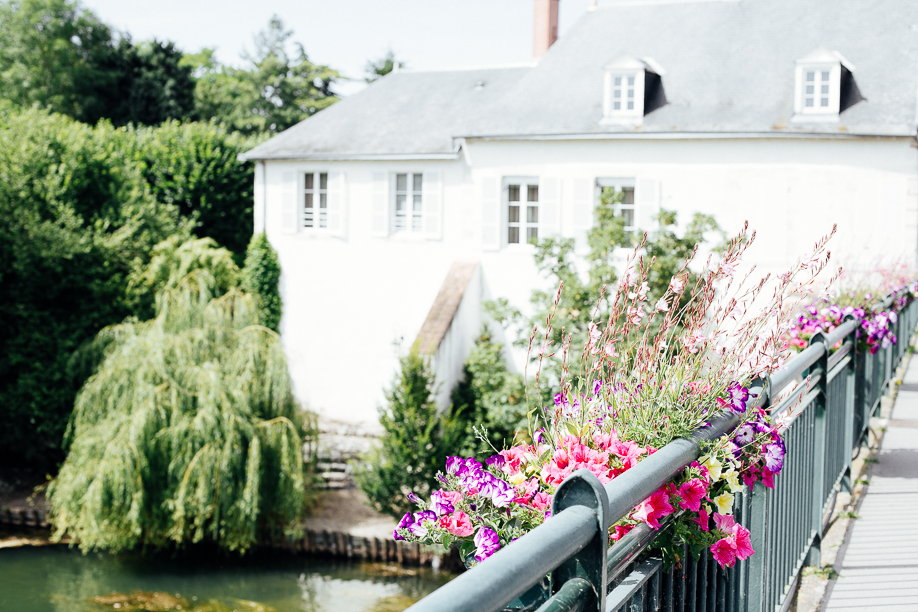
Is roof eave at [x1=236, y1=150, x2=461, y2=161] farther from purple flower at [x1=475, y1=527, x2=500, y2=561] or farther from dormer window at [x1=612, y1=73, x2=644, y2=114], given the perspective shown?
purple flower at [x1=475, y1=527, x2=500, y2=561]

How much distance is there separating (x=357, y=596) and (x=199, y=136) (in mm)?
15612

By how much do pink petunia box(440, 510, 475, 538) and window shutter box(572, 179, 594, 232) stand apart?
17.1 m

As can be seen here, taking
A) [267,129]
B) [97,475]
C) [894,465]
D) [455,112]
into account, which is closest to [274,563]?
[97,475]

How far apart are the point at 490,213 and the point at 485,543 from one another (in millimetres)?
18178

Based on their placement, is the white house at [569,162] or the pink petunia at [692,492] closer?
the pink petunia at [692,492]

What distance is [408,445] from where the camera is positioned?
16750mm

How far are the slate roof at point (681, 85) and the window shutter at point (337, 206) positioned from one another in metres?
0.68

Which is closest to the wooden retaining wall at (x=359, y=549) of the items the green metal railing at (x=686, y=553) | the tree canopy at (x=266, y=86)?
the green metal railing at (x=686, y=553)

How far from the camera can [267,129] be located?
43.1 m

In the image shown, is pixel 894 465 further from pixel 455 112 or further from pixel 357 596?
pixel 455 112

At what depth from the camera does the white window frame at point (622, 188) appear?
1842 cm

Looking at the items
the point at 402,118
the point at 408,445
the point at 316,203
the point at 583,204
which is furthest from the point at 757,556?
the point at 402,118

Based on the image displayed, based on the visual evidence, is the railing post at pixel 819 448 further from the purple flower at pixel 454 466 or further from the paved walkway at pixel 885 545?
the purple flower at pixel 454 466

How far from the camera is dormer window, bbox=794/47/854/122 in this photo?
16875 millimetres
